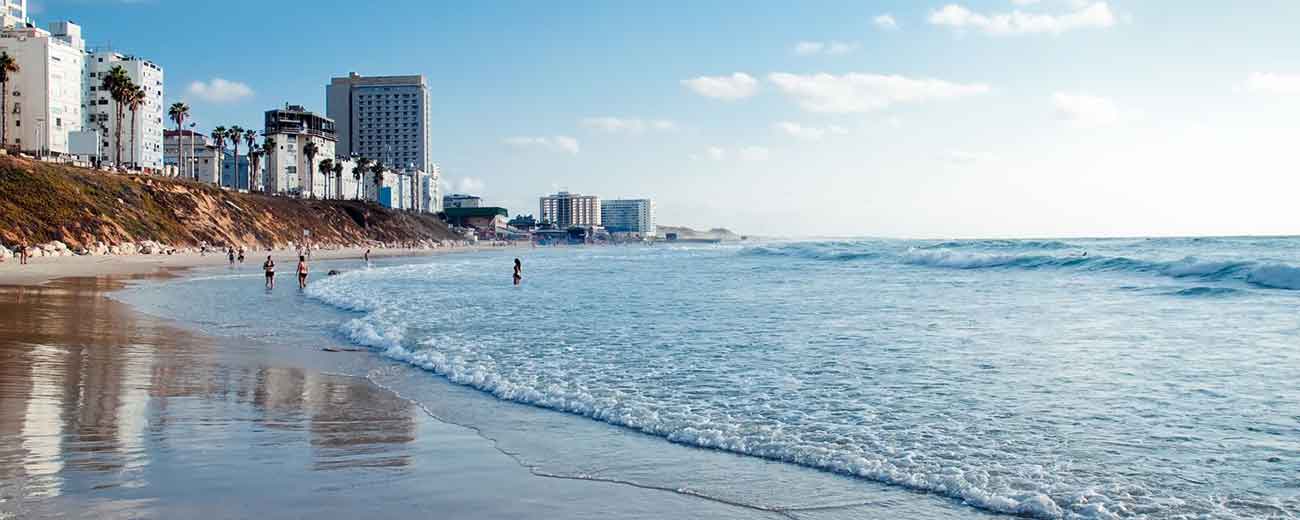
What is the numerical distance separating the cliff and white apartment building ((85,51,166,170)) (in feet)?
58.0

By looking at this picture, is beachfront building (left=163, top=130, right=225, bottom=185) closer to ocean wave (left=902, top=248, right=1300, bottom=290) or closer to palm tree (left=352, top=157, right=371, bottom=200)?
palm tree (left=352, top=157, right=371, bottom=200)

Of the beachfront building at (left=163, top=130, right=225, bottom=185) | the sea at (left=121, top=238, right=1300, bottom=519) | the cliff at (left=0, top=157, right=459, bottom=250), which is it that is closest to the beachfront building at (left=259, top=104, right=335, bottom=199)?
the beachfront building at (left=163, top=130, right=225, bottom=185)

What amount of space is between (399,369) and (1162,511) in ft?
33.1

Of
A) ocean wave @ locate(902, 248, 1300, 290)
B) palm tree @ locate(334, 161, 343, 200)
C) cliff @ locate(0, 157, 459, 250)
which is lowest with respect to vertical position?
ocean wave @ locate(902, 248, 1300, 290)

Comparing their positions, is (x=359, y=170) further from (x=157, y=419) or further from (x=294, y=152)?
(x=157, y=419)

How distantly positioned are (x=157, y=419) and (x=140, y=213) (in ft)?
220

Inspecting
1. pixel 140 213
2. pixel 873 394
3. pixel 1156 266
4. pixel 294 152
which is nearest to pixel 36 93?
pixel 140 213

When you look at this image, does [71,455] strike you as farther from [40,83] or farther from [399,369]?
[40,83]

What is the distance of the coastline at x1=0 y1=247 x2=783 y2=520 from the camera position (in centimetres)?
544

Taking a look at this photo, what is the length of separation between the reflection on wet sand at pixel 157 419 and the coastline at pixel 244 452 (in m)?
0.02

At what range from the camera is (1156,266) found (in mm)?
38469

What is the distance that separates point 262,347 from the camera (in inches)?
575

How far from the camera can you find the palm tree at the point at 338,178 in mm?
142125

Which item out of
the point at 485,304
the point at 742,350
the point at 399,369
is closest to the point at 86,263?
the point at 485,304
